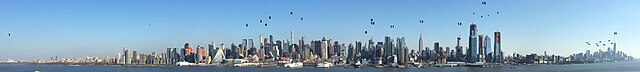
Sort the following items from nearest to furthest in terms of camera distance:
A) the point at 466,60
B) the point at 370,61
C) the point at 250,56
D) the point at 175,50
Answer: the point at 370,61 → the point at 466,60 → the point at 250,56 → the point at 175,50

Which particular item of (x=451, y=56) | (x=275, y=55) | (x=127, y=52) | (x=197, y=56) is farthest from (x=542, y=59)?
(x=127, y=52)

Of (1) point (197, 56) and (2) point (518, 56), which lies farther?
(2) point (518, 56)

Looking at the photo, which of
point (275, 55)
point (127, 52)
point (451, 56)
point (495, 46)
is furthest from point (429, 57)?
point (127, 52)

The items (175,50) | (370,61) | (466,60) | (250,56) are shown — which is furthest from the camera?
(175,50)

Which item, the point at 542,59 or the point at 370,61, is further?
the point at 542,59

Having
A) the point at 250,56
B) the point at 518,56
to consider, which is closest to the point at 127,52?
the point at 250,56

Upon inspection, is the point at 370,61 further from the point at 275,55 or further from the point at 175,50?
the point at 175,50

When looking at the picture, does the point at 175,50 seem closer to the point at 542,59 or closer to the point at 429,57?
the point at 429,57

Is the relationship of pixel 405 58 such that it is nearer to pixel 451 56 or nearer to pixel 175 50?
pixel 451 56
